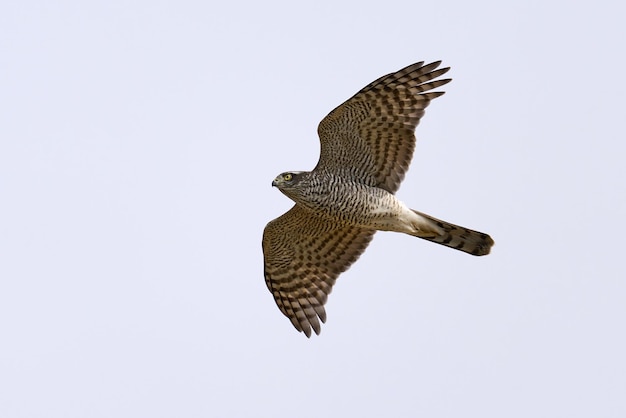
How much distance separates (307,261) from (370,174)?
74.1 inches

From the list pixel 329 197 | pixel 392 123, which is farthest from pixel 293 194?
pixel 392 123

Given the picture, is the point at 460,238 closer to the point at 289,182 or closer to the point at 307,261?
the point at 307,261

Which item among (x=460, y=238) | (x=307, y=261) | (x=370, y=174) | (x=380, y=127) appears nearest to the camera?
(x=380, y=127)

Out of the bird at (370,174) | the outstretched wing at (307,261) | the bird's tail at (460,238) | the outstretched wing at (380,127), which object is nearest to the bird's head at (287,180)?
the bird at (370,174)

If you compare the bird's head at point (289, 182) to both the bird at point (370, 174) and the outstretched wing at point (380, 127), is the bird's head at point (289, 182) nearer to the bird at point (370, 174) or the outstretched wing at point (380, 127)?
the bird at point (370, 174)

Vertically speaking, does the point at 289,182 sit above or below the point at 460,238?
above

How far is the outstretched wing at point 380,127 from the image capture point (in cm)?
1750

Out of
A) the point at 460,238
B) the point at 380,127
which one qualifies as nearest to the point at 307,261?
the point at 460,238

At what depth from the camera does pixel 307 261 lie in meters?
19.1

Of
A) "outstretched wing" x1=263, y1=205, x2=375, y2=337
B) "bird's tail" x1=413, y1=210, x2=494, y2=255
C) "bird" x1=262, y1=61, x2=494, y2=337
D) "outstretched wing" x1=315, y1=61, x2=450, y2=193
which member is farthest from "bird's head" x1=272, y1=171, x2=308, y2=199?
"bird's tail" x1=413, y1=210, x2=494, y2=255

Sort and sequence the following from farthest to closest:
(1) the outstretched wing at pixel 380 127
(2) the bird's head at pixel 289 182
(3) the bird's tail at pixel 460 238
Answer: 1. (3) the bird's tail at pixel 460 238
2. (2) the bird's head at pixel 289 182
3. (1) the outstretched wing at pixel 380 127

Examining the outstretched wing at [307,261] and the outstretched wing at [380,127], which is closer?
the outstretched wing at [380,127]

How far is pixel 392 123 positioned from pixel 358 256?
2.22 metres

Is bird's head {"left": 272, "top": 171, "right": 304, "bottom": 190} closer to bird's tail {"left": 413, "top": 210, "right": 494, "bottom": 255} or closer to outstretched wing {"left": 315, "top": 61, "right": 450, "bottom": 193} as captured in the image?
outstretched wing {"left": 315, "top": 61, "right": 450, "bottom": 193}
